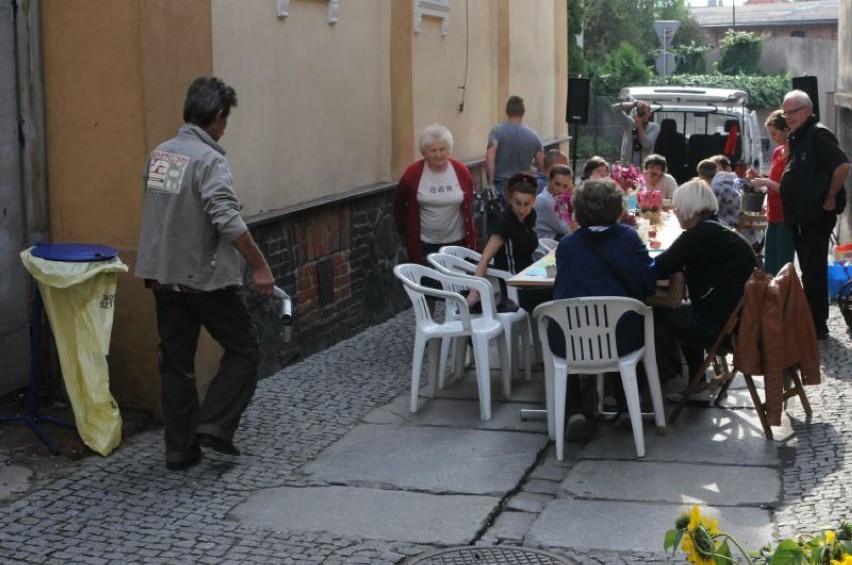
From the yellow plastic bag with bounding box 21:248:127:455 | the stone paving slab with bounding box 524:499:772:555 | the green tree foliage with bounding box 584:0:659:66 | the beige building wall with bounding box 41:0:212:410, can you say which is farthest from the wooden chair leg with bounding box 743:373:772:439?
the green tree foliage with bounding box 584:0:659:66

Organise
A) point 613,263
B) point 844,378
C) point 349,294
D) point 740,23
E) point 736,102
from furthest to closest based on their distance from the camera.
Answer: point 740,23, point 736,102, point 349,294, point 844,378, point 613,263

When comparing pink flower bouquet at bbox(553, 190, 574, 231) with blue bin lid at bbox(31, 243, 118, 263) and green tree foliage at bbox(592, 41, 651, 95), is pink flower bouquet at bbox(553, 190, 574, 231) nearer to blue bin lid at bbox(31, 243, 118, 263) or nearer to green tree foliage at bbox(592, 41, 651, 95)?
blue bin lid at bbox(31, 243, 118, 263)

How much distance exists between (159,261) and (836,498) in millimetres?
3447

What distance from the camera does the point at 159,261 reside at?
22.3 feet

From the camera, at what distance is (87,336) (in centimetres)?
716

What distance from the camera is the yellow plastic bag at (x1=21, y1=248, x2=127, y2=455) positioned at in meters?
7.12

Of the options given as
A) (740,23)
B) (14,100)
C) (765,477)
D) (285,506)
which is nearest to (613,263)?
(765,477)

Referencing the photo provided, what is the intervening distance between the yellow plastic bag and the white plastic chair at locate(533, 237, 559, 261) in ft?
11.5

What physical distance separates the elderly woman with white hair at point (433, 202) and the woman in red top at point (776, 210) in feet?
8.37

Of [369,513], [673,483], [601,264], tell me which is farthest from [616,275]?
[369,513]

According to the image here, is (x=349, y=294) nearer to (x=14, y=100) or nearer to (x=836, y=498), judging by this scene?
(x=14, y=100)

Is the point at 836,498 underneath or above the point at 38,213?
underneath

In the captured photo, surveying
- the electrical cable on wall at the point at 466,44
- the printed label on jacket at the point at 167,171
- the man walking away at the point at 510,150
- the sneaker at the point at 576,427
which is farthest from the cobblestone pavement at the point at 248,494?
the electrical cable on wall at the point at 466,44

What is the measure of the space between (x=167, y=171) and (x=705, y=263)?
10.3 ft
